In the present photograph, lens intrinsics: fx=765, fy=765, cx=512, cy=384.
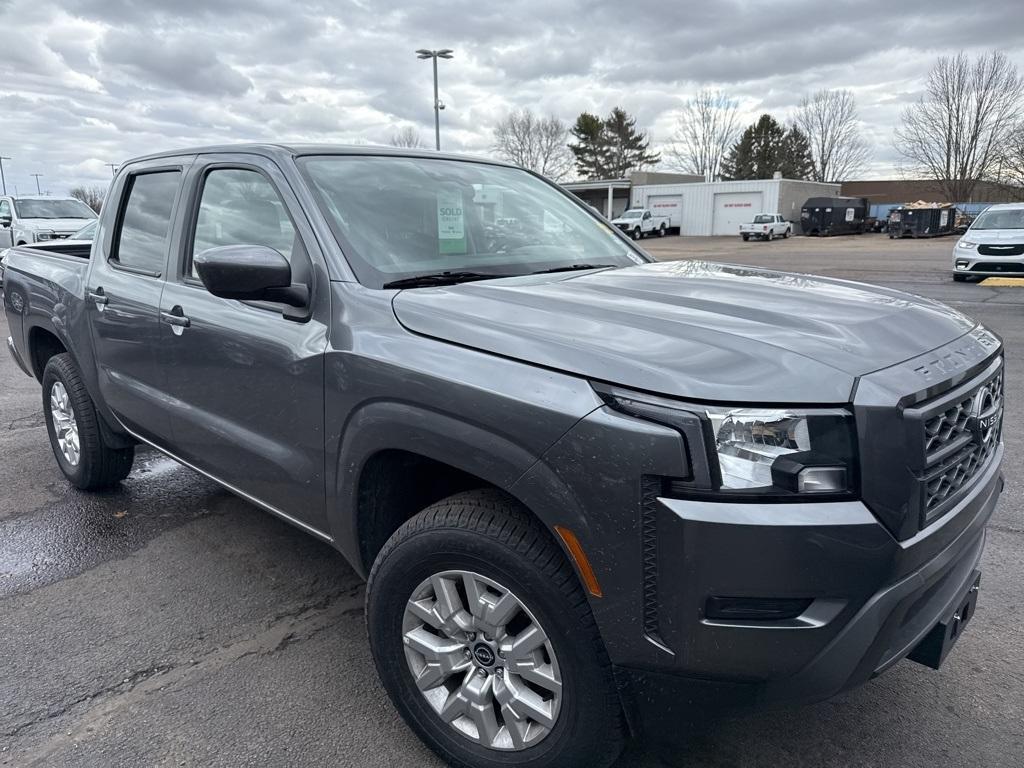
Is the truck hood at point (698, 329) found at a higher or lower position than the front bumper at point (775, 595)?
higher

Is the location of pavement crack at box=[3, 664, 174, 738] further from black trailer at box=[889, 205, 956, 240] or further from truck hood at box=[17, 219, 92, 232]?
black trailer at box=[889, 205, 956, 240]

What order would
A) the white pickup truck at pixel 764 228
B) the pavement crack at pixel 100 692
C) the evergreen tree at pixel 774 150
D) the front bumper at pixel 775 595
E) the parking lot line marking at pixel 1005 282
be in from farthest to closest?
the evergreen tree at pixel 774 150 < the white pickup truck at pixel 764 228 < the parking lot line marking at pixel 1005 282 < the pavement crack at pixel 100 692 < the front bumper at pixel 775 595

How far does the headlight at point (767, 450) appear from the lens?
Result: 1636 mm

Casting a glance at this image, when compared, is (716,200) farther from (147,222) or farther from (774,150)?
(147,222)

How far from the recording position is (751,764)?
7.49 ft

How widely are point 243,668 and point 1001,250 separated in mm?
17784

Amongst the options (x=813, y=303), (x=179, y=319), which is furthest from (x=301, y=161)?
(x=813, y=303)

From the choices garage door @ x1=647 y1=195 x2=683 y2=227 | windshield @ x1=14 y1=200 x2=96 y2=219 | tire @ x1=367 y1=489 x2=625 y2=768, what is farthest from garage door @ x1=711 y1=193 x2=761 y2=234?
tire @ x1=367 y1=489 x2=625 y2=768

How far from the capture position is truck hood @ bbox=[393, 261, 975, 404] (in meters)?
1.71

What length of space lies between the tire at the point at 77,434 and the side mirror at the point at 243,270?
2.27 m

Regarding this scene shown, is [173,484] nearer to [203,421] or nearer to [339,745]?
[203,421]

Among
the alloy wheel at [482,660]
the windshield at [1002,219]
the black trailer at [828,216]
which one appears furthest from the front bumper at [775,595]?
the black trailer at [828,216]

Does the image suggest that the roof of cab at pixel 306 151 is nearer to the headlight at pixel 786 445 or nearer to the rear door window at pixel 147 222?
the rear door window at pixel 147 222

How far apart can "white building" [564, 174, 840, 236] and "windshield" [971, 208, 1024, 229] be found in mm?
35682
